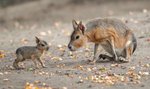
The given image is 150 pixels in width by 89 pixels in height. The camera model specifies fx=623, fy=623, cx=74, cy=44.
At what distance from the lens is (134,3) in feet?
82.6

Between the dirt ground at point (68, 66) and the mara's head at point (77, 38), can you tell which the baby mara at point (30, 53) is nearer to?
the dirt ground at point (68, 66)

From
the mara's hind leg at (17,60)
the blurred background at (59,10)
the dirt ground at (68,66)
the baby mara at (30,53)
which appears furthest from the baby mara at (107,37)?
the blurred background at (59,10)

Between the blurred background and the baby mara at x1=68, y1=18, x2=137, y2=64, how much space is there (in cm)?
1006

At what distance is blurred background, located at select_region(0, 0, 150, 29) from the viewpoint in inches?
893

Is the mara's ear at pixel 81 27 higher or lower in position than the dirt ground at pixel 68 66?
higher

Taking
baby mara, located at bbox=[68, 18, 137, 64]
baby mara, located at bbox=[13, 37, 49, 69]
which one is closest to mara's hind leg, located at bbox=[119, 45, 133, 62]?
baby mara, located at bbox=[68, 18, 137, 64]

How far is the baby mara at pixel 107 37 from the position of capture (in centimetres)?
1156

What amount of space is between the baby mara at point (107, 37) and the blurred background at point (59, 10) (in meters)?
10.1

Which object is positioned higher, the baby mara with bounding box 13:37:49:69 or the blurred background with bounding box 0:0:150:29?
the blurred background with bounding box 0:0:150:29

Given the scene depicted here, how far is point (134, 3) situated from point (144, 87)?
51.6 feet

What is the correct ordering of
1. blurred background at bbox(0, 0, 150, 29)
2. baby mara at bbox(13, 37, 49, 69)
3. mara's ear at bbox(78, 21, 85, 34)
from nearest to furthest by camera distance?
baby mara at bbox(13, 37, 49, 69) → mara's ear at bbox(78, 21, 85, 34) → blurred background at bbox(0, 0, 150, 29)

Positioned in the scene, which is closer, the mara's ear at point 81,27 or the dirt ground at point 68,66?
the dirt ground at point 68,66

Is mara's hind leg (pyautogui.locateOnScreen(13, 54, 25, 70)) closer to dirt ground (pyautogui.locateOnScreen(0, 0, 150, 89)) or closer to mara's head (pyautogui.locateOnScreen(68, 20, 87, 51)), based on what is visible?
dirt ground (pyautogui.locateOnScreen(0, 0, 150, 89))

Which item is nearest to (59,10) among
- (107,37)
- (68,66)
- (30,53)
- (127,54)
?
(127,54)
